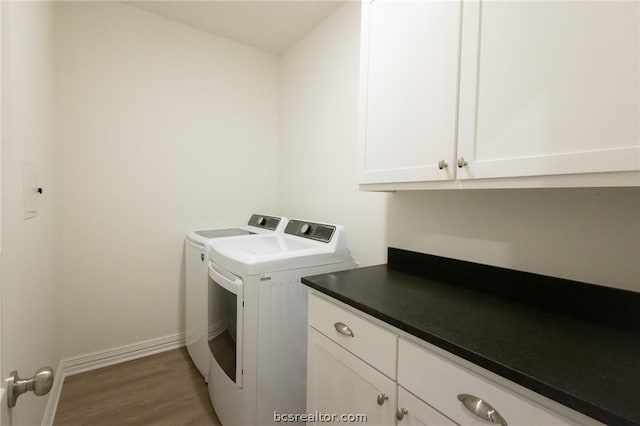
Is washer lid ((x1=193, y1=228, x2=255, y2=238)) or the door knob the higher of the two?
washer lid ((x1=193, y1=228, x2=255, y2=238))

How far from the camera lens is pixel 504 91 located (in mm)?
906

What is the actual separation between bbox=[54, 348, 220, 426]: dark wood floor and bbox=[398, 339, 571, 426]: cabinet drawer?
133 cm

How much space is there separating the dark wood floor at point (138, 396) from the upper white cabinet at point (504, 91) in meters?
1.69

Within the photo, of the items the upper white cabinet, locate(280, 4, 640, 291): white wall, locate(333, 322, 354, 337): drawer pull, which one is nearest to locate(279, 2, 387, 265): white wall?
locate(280, 4, 640, 291): white wall

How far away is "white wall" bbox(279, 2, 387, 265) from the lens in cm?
188

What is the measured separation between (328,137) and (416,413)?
5.64 feet

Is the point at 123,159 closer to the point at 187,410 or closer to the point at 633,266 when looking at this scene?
the point at 187,410

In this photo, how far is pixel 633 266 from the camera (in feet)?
2.96

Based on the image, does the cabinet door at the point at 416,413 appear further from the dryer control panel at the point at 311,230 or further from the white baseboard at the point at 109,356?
the white baseboard at the point at 109,356

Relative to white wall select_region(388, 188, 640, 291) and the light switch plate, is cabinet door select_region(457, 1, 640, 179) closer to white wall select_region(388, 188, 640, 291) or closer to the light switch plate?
white wall select_region(388, 188, 640, 291)

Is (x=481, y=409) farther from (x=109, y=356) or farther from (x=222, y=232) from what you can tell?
(x=109, y=356)

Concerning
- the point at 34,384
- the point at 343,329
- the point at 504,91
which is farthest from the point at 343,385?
the point at 504,91

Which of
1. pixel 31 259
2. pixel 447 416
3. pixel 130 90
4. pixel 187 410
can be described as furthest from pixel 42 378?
pixel 130 90

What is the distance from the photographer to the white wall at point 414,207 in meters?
0.95
